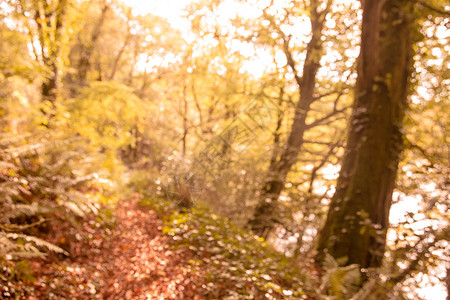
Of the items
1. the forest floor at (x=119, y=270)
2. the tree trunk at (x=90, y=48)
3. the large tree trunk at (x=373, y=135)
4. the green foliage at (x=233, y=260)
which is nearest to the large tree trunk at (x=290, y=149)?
the green foliage at (x=233, y=260)

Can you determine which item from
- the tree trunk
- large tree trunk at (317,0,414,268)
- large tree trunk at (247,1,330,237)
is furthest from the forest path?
the tree trunk

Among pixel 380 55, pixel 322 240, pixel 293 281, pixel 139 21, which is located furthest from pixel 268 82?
pixel 139 21

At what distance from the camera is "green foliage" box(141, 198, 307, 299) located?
4297mm

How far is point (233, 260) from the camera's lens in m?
→ 5.29

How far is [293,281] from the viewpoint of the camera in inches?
175

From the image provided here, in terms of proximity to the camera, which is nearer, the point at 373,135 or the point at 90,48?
the point at 373,135

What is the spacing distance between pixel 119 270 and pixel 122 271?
0.19 ft

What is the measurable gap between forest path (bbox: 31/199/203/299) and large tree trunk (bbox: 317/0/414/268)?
2.27m

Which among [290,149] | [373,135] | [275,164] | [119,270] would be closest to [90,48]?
[275,164]

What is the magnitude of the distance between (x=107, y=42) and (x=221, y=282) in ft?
49.2

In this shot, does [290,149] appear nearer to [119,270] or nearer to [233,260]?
[233,260]

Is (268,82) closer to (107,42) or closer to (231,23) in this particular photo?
(231,23)

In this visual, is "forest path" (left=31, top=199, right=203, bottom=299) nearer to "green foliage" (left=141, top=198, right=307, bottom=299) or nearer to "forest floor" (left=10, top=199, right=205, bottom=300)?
"forest floor" (left=10, top=199, right=205, bottom=300)

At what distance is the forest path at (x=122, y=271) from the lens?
446 centimetres
